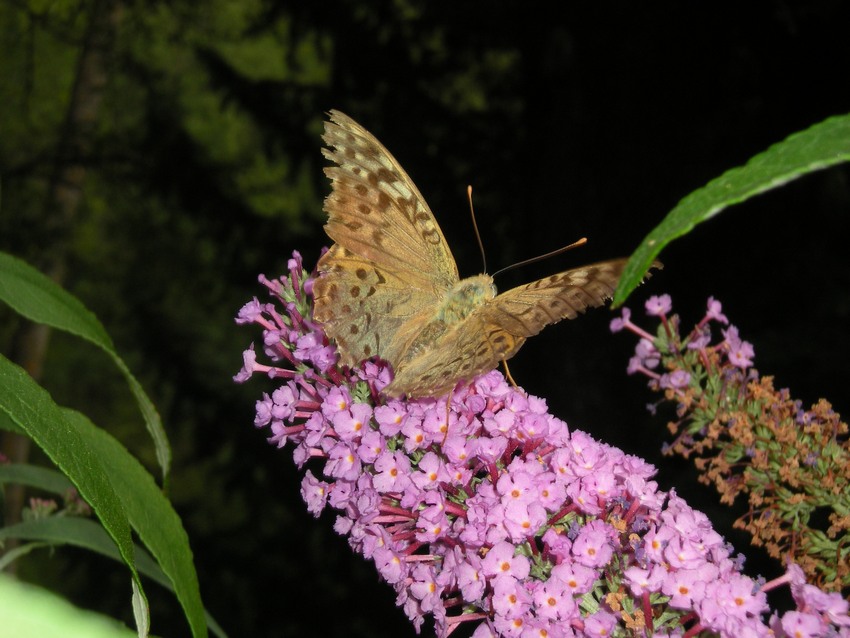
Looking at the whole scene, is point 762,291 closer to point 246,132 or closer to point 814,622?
point 814,622

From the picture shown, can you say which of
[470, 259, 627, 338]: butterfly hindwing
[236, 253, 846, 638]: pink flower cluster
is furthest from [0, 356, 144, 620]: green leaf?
[470, 259, 627, 338]: butterfly hindwing

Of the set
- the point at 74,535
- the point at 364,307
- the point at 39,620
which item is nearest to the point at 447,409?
the point at 364,307

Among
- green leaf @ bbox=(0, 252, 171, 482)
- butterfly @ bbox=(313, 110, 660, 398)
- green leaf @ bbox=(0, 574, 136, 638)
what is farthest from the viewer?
butterfly @ bbox=(313, 110, 660, 398)

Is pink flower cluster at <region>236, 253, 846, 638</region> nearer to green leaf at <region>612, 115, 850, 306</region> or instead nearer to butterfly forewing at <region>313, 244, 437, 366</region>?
butterfly forewing at <region>313, 244, 437, 366</region>

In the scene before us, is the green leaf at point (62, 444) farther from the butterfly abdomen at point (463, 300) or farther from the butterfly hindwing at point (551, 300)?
the butterfly abdomen at point (463, 300)

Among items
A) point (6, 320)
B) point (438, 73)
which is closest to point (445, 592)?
point (438, 73)

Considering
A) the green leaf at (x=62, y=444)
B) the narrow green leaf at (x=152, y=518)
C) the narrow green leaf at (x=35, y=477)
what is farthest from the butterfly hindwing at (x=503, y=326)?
the narrow green leaf at (x=35, y=477)
